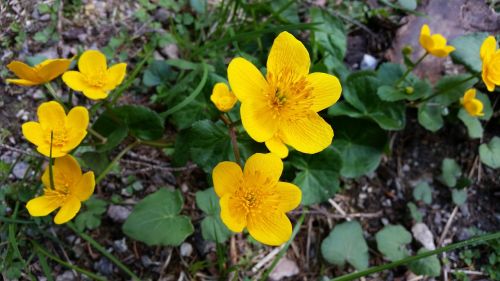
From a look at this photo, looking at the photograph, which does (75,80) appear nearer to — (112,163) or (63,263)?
(112,163)

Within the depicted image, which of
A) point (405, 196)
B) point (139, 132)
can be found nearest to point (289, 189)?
point (139, 132)

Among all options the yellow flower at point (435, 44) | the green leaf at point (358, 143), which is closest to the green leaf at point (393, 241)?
the green leaf at point (358, 143)

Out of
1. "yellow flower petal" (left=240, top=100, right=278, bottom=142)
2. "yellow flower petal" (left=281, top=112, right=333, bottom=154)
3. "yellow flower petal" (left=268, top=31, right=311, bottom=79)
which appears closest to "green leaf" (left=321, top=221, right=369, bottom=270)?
"yellow flower petal" (left=281, top=112, right=333, bottom=154)

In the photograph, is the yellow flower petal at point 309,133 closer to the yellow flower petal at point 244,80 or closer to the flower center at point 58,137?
the yellow flower petal at point 244,80

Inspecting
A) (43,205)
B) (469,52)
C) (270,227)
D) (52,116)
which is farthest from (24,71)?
(469,52)

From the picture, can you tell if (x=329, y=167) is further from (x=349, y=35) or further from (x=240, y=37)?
(x=349, y=35)

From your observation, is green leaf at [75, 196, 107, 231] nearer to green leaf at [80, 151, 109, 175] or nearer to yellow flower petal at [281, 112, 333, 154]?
green leaf at [80, 151, 109, 175]
